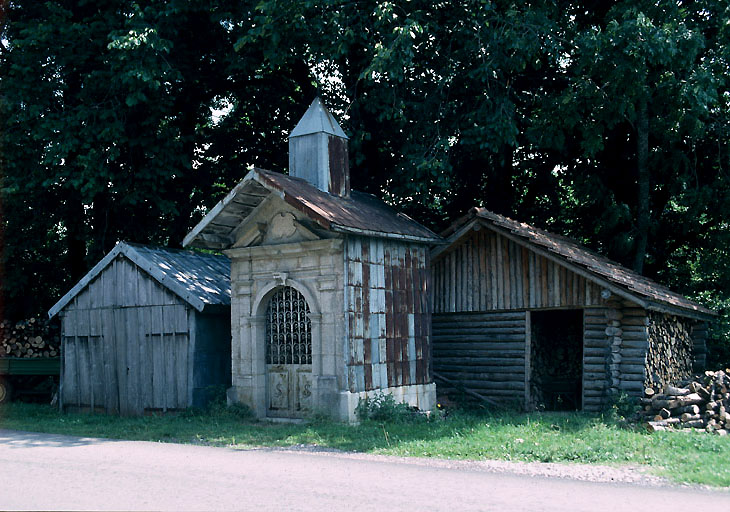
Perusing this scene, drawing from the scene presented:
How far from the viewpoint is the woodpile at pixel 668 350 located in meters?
16.5

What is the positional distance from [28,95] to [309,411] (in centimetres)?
1204

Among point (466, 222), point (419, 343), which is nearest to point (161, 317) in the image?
point (419, 343)

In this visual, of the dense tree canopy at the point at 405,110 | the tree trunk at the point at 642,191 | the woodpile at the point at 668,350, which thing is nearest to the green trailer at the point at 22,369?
the dense tree canopy at the point at 405,110

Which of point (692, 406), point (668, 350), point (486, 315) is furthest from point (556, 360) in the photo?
point (692, 406)

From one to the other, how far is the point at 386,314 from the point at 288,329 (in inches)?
81.4

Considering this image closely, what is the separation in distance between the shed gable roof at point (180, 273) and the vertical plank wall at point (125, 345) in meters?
0.20

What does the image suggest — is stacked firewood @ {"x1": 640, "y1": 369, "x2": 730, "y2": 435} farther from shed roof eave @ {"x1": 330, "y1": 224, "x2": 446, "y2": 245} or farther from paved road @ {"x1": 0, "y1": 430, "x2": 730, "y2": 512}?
shed roof eave @ {"x1": 330, "y1": 224, "x2": 446, "y2": 245}

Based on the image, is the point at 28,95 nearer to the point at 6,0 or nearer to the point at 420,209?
the point at 6,0

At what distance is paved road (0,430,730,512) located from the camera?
805cm

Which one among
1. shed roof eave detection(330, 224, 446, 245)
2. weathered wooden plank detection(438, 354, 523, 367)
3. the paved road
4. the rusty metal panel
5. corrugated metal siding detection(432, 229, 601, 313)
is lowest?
the paved road

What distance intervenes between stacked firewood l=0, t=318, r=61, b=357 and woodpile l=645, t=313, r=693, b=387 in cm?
1578

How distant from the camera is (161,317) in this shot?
59.9 feet

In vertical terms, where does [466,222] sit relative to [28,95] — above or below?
below

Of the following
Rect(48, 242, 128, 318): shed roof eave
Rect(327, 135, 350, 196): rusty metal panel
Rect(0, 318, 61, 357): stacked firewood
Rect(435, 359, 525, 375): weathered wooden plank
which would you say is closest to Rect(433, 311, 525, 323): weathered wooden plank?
Rect(435, 359, 525, 375): weathered wooden plank
